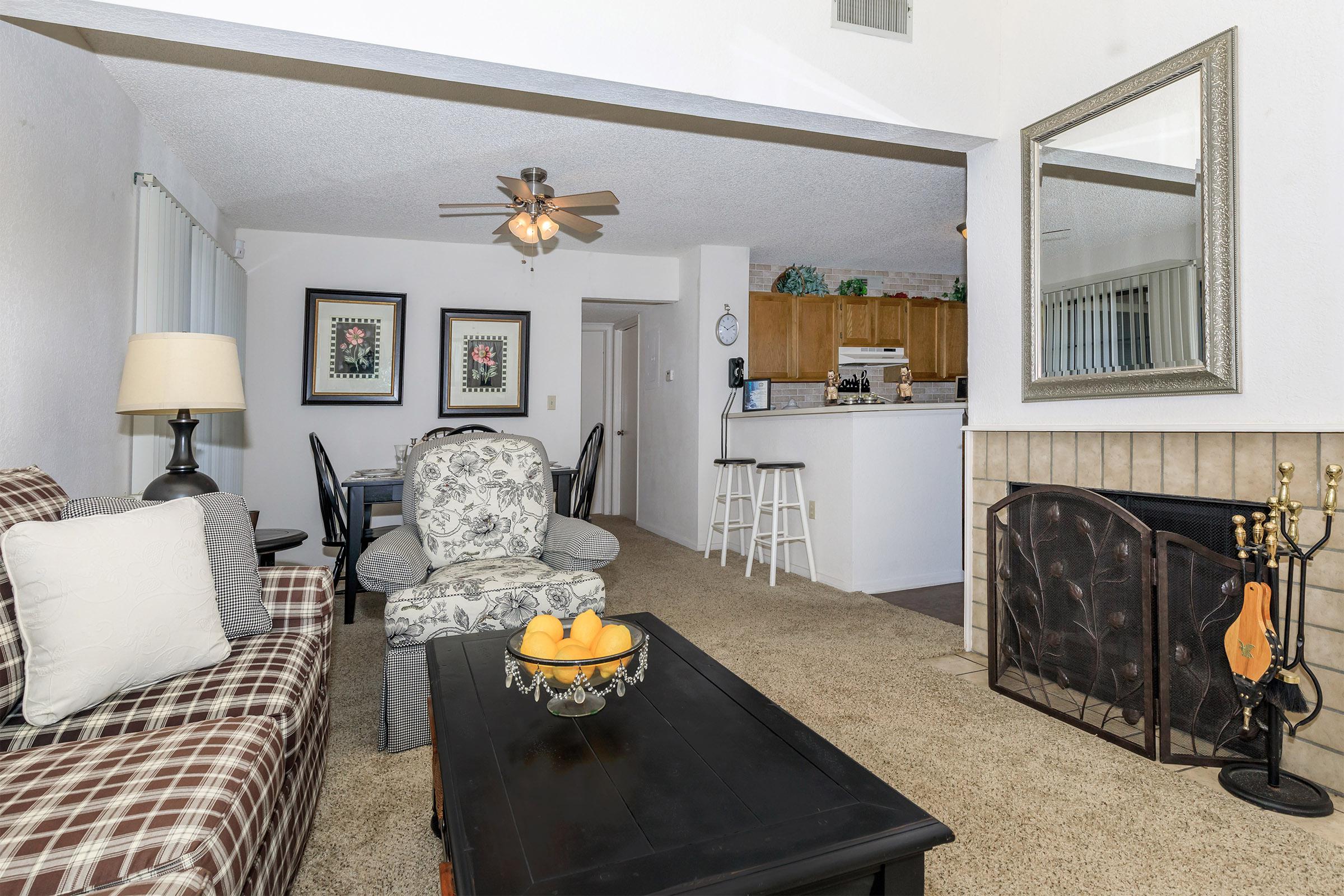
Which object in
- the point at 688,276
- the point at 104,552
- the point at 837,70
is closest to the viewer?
the point at 104,552

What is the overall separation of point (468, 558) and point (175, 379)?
45.7 inches

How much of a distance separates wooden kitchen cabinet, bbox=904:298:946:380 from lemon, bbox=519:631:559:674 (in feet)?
19.3

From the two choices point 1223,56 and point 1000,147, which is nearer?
point 1223,56

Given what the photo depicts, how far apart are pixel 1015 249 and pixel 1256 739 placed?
1801 millimetres

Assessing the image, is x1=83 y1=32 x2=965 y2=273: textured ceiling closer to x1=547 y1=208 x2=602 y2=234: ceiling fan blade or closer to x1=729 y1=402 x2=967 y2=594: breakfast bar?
x1=547 y1=208 x2=602 y2=234: ceiling fan blade

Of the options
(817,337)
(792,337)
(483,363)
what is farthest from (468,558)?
(817,337)

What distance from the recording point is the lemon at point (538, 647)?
1.34 m

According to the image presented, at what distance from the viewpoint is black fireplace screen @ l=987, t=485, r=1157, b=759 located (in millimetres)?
2137

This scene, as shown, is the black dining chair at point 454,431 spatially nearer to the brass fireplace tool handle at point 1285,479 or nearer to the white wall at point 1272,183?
the white wall at point 1272,183

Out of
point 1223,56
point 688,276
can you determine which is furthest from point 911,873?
point 688,276

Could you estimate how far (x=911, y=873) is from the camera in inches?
38.8

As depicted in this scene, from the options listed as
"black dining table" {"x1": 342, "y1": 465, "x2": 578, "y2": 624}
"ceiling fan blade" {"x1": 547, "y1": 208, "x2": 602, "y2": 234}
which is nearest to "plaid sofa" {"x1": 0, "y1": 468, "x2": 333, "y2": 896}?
"black dining table" {"x1": 342, "y1": 465, "x2": 578, "y2": 624}

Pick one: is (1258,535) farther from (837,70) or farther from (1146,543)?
(837,70)

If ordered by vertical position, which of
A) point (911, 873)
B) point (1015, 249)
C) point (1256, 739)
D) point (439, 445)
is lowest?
point (1256, 739)
